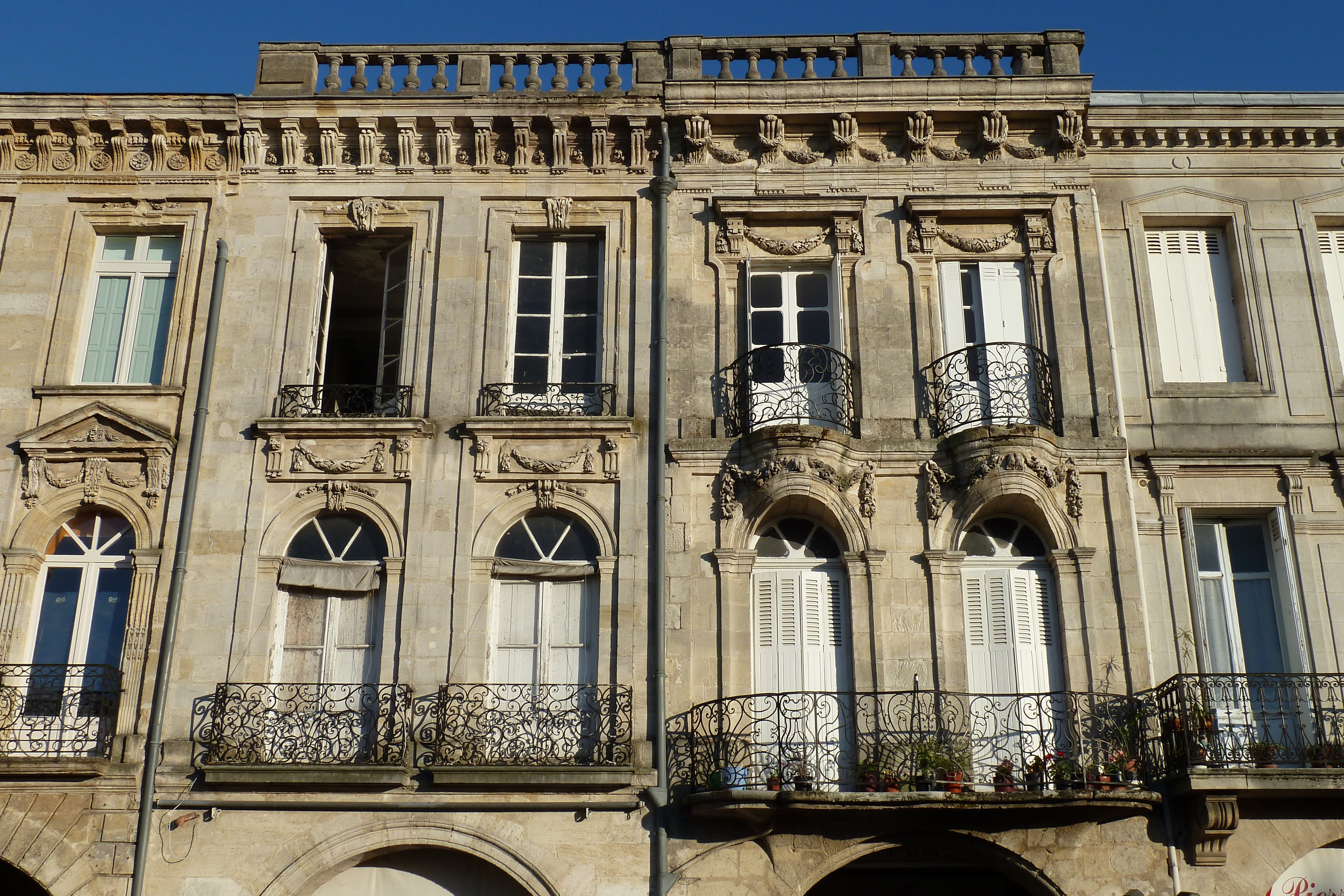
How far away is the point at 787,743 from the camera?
40.8ft

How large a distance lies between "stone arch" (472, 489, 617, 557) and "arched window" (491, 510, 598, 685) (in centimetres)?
8

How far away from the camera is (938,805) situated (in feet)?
38.8

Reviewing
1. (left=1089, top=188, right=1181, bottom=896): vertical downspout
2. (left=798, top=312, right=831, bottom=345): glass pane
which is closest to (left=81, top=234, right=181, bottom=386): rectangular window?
(left=798, top=312, right=831, bottom=345): glass pane

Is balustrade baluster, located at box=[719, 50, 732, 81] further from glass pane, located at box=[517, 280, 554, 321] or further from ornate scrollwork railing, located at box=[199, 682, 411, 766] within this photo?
ornate scrollwork railing, located at box=[199, 682, 411, 766]

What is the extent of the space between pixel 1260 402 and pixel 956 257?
3.40 m

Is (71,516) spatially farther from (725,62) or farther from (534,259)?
(725,62)

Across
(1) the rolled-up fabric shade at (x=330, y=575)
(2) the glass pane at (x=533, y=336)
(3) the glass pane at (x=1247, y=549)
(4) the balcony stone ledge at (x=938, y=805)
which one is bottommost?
(4) the balcony stone ledge at (x=938, y=805)

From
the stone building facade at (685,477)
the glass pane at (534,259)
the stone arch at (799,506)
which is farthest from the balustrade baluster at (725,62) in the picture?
the stone arch at (799,506)

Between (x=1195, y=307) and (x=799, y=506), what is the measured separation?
4.95 meters

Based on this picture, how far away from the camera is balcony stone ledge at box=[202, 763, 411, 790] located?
41.1 feet

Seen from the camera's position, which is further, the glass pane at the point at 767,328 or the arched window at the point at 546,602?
the glass pane at the point at 767,328

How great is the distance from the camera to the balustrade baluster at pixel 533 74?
51.2 feet

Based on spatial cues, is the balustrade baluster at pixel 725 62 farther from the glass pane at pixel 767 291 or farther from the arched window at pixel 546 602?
the arched window at pixel 546 602

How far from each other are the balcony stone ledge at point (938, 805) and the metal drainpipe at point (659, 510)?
16.0 inches
